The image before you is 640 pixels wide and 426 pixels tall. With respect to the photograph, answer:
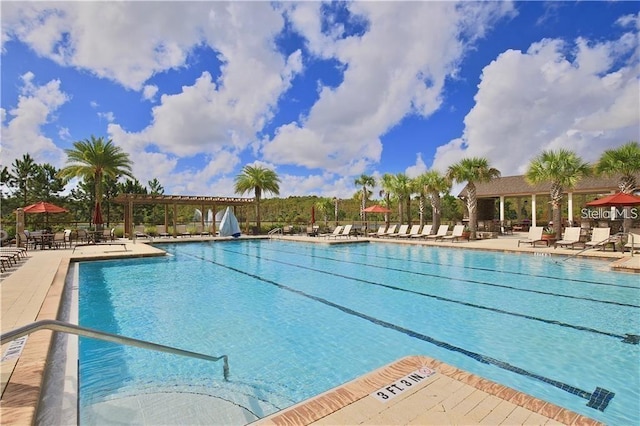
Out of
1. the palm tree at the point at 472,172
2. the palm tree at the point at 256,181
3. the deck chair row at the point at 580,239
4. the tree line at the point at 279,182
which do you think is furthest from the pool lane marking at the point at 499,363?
the palm tree at the point at 256,181

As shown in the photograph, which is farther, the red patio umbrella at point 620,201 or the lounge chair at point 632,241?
the red patio umbrella at point 620,201

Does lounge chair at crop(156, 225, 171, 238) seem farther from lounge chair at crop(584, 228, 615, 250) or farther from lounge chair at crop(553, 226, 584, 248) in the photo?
lounge chair at crop(584, 228, 615, 250)

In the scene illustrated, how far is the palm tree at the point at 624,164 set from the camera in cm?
1387

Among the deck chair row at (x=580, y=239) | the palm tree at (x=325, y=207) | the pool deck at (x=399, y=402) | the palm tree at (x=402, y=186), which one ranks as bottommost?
the pool deck at (x=399, y=402)

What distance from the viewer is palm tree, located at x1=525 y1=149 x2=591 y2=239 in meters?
15.3

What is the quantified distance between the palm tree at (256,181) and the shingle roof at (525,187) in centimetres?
1442

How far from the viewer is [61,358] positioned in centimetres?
402

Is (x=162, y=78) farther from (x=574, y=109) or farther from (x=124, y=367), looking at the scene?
(x=574, y=109)

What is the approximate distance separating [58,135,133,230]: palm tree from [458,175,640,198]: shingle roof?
900 inches

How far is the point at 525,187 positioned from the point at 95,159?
89.9ft

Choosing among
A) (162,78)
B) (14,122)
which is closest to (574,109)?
(162,78)

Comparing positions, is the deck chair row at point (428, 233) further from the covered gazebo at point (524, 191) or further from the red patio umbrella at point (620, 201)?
the red patio umbrella at point (620, 201)

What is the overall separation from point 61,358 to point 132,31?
29.7 ft

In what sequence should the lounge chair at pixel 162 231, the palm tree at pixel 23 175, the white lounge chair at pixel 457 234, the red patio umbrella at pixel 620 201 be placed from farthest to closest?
the palm tree at pixel 23 175, the lounge chair at pixel 162 231, the white lounge chair at pixel 457 234, the red patio umbrella at pixel 620 201
